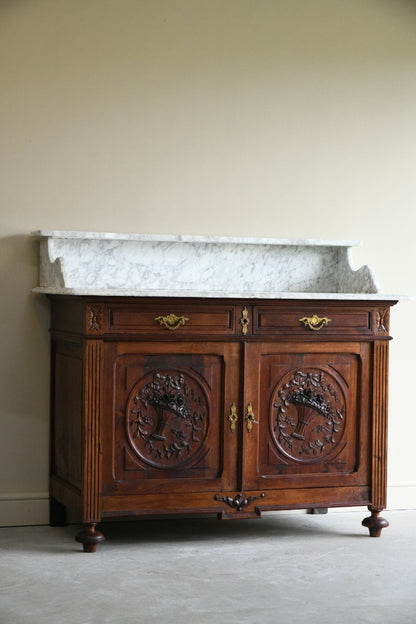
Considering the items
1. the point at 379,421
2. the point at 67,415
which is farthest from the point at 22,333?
the point at 379,421

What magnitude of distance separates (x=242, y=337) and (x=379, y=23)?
169 centimetres

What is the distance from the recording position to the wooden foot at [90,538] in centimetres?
353

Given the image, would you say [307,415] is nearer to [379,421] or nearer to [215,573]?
[379,421]

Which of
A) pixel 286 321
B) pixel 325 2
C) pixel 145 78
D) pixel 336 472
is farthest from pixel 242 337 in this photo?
pixel 325 2

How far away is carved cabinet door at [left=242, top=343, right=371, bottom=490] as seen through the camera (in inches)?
145

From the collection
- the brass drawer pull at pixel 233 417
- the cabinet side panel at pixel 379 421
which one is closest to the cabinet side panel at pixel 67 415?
the brass drawer pull at pixel 233 417

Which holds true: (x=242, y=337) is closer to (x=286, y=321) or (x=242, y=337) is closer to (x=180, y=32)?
(x=286, y=321)

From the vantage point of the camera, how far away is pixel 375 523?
3.84 m

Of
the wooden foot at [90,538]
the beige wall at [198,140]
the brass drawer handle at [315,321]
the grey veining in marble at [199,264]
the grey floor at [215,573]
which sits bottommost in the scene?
the grey floor at [215,573]

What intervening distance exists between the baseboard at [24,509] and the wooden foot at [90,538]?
1.51 ft

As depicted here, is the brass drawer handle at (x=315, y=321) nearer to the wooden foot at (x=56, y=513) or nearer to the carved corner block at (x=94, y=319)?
the carved corner block at (x=94, y=319)

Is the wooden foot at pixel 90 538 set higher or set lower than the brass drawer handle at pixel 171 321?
lower

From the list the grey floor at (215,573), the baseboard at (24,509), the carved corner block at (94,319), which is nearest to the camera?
the grey floor at (215,573)

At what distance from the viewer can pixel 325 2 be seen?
432 centimetres
